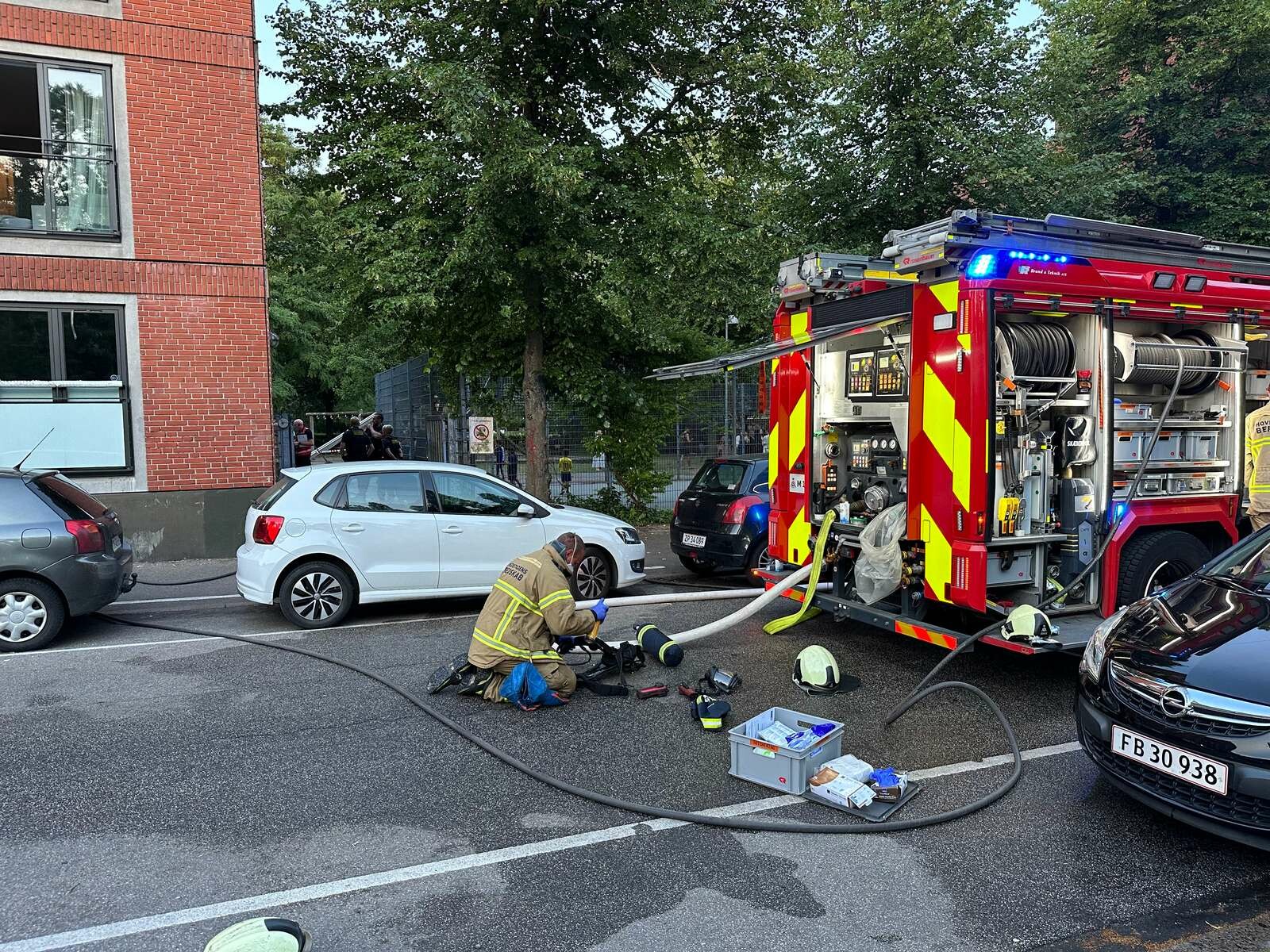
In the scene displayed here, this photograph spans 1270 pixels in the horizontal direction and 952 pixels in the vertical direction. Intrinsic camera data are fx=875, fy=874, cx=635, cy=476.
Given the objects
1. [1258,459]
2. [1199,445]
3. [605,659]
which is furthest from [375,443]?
[1258,459]

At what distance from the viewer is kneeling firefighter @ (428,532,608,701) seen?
226 inches

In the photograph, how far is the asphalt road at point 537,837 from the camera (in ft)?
11.0

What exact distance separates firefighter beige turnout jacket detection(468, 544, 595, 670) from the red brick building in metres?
7.85

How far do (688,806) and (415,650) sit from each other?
3619 millimetres

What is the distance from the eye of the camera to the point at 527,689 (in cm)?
571

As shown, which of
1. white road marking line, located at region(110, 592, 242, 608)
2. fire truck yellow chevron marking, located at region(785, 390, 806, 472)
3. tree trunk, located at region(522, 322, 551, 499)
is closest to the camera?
fire truck yellow chevron marking, located at region(785, 390, 806, 472)

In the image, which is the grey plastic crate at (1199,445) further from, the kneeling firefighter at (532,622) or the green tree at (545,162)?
the green tree at (545,162)

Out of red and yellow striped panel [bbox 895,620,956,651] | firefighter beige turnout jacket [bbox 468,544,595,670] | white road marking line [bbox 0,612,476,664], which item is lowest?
white road marking line [bbox 0,612,476,664]

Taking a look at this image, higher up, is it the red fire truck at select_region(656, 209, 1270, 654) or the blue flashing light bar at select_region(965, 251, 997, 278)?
the blue flashing light bar at select_region(965, 251, 997, 278)

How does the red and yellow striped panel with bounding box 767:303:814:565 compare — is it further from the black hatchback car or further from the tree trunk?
the tree trunk

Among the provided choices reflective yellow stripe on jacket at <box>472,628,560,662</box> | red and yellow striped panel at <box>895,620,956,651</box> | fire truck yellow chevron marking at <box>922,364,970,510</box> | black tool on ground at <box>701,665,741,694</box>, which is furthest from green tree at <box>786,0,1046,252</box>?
reflective yellow stripe on jacket at <box>472,628,560,662</box>

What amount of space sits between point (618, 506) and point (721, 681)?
9.29m

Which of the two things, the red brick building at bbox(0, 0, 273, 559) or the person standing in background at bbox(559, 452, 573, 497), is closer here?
the red brick building at bbox(0, 0, 273, 559)

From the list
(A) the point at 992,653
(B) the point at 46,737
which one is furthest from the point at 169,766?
(A) the point at 992,653
